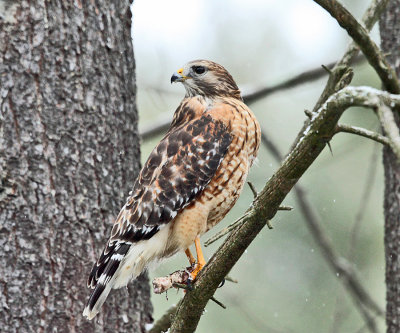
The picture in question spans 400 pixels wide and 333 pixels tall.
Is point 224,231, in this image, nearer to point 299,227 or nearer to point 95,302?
point 95,302

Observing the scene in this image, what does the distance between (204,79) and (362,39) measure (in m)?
1.02

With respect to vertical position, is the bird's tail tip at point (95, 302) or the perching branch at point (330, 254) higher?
the bird's tail tip at point (95, 302)

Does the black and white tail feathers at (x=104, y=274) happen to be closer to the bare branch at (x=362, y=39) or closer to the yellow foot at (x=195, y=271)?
the yellow foot at (x=195, y=271)

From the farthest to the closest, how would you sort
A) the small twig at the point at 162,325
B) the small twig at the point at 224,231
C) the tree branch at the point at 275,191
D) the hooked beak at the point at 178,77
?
1. the hooked beak at the point at 178,77
2. the small twig at the point at 162,325
3. the small twig at the point at 224,231
4. the tree branch at the point at 275,191

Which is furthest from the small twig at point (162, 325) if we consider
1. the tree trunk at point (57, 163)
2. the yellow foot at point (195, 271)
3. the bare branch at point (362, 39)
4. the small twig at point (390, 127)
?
the small twig at point (390, 127)

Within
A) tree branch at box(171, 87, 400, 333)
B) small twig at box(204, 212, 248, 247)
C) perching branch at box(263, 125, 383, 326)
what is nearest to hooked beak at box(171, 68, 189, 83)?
perching branch at box(263, 125, 383, 326)

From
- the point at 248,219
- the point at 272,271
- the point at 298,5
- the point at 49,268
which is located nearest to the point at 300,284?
the point at 272,271

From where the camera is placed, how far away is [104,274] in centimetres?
338

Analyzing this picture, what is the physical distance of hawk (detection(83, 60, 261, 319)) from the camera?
11.7ft

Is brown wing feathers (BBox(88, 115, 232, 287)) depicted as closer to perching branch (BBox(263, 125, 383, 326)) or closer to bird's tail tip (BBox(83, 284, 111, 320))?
bird's tail tip (BBox(83, 284, 111, 320))

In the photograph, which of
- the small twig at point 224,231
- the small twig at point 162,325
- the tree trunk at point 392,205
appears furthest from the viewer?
the tree trunk at point 392,205

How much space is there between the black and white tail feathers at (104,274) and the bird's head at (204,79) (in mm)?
1069

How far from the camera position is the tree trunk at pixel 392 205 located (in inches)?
168

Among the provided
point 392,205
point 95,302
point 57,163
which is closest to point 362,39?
point 392,205
